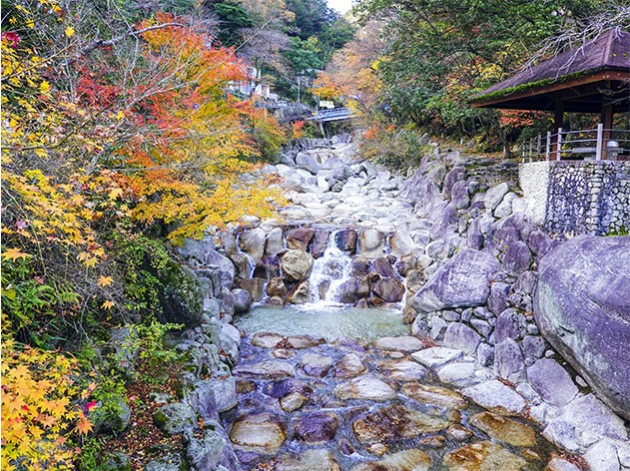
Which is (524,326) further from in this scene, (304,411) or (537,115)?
(537,115)

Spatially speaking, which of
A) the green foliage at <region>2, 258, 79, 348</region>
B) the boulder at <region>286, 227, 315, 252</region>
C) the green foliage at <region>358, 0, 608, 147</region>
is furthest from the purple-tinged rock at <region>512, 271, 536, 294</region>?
the green foliage at <region>2, 258, 79, 348</region>

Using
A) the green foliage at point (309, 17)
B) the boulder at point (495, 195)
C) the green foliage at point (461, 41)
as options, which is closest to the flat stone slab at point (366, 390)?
the boulder at point (495, 195)

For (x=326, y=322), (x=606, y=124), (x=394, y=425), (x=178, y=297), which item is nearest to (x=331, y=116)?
(x=326, y=322)

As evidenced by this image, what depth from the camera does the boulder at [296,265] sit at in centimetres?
1396

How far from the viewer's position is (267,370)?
916 cm

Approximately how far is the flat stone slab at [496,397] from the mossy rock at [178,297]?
568cm

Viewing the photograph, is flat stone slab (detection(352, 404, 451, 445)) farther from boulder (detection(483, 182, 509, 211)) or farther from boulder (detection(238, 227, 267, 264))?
boulder (detection(238, 227, 267, 264))

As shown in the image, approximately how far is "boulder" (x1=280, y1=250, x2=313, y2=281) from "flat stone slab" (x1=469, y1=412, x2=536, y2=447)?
7541mm

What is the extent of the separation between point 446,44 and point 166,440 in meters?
14.1

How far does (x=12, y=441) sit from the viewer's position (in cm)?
313

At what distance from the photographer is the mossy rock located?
8094mm

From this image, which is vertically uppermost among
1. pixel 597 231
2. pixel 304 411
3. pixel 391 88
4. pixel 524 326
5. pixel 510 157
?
pixel 391 88

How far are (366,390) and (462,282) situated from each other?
3851 mm

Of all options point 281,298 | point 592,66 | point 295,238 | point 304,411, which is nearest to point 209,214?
point 304,411
